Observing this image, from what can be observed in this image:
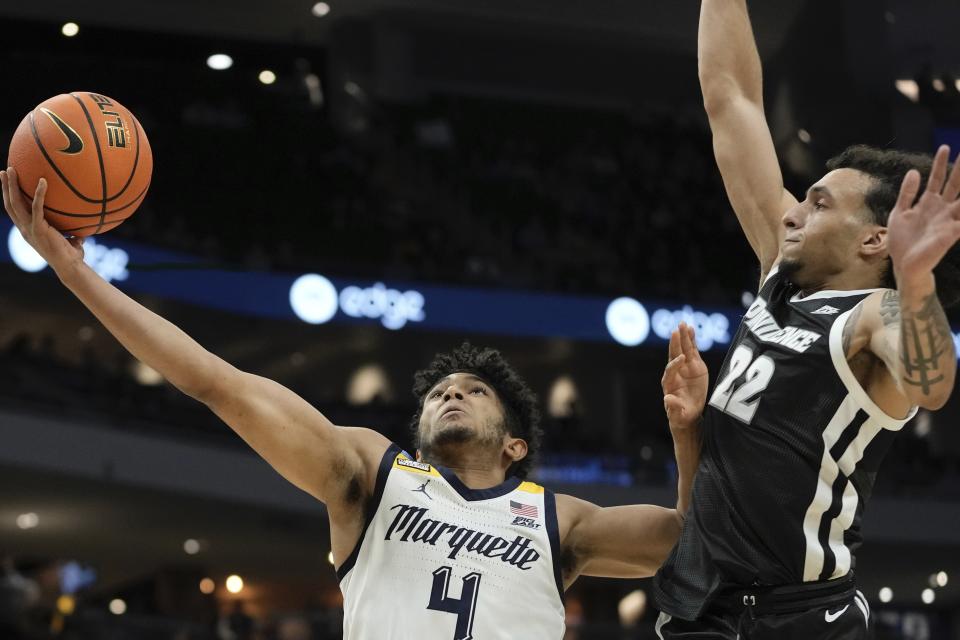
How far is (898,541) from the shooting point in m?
19.3

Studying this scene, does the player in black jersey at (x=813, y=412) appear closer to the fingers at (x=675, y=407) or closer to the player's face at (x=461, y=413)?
the fingers at (x=675, y=407)

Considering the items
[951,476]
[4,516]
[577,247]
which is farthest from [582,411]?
[4,516]

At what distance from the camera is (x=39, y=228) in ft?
11.2

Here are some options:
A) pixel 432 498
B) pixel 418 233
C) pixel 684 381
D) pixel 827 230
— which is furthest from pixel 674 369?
pixel 418 233

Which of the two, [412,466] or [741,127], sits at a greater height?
[741,127]

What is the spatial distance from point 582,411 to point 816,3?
8.88 meters

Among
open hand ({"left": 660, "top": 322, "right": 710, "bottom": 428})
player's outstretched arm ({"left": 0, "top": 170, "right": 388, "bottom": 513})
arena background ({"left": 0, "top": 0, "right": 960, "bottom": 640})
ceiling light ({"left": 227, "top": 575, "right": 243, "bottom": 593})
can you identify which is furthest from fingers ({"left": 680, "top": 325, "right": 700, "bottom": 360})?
ceiling light ({"left": 227, "top": 575, "right": 243, "bottom": 593})

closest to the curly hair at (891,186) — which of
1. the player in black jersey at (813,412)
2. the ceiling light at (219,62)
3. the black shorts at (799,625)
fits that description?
the player in black jersey at (813,412)

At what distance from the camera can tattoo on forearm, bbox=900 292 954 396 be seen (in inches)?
111

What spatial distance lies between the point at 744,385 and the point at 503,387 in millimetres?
1347

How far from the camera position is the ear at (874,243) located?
3.40 m

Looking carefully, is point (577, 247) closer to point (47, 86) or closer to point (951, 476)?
point (951, 476)

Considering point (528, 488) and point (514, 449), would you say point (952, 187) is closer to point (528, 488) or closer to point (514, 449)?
point (528, 488)

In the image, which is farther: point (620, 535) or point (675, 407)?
point (620, 535)
